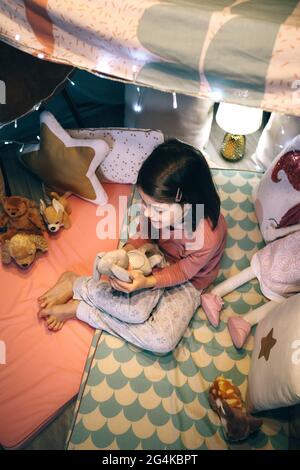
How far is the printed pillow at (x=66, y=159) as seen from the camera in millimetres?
1605

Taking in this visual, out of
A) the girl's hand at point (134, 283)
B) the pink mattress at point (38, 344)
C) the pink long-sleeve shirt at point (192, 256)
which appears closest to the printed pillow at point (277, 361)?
the pink long-sleeve shirt at point (192, 256)

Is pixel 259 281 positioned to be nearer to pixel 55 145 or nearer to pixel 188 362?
pixel 188 362

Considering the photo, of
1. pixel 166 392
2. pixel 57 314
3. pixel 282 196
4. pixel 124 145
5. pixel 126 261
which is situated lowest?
pixel 166 392

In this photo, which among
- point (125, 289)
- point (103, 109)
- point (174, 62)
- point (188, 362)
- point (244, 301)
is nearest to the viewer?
point (174, 62)

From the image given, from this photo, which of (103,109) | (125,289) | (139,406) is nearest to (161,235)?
(125,289)

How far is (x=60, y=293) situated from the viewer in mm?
1454

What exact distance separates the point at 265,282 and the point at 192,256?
1.13ft

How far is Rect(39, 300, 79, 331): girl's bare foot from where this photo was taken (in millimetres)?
1408

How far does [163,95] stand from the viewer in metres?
1.70

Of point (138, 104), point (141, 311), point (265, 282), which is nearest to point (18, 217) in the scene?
point (141, 311)

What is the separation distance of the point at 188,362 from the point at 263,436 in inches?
13.3

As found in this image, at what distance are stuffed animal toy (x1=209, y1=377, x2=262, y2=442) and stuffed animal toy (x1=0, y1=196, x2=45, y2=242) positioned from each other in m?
0.97

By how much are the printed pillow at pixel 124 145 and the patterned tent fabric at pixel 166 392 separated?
728 millimetres

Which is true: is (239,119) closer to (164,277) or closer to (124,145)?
(124,145)
